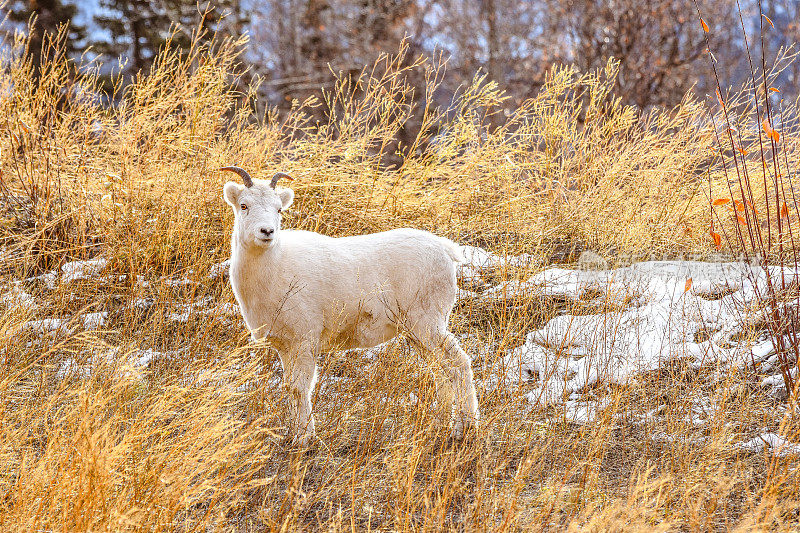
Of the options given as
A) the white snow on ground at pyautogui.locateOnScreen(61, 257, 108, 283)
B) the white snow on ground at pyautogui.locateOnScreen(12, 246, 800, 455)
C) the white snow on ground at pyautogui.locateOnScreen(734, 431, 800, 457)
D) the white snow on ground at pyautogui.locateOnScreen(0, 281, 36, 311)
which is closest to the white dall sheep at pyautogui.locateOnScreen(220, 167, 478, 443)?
the white snow on ground at pyautogui.locateOnScreen(12, 246, 800, 455)

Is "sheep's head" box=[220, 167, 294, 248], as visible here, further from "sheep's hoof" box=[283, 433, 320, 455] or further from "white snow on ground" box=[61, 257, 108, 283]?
"white snow on ground" box=[61, 257, 108, 283]

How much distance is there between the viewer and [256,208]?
9.60 feet

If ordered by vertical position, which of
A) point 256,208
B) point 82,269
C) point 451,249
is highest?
point 256,208

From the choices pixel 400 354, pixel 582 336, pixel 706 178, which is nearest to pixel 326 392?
pixel 400 354

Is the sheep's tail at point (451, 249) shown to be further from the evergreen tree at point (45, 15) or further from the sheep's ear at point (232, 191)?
the evergreen tree at point (45, 15)

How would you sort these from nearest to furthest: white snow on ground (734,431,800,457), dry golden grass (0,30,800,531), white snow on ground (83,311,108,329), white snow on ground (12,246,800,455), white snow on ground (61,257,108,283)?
dry golden grass (0,30,800,531) < white snow on ground (734,431,800,457) < white snow on ground (12,246,800,455) < white snow on ground (83,311,108,329) < white snow on ground (61,257,108,283)

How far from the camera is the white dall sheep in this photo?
9.64 feet

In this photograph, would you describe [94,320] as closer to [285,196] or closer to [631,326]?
[285,196]

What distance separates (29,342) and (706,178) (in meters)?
5.25

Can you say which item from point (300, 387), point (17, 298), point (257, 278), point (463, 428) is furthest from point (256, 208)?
point (17, 298)

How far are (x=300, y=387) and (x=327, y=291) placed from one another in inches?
18.6

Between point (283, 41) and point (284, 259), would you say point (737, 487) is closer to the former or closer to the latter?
point (284, 259)

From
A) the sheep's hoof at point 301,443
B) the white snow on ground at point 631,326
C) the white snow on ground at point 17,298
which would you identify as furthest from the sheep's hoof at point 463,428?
the white snow on ground at point 17,298

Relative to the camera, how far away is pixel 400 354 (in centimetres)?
352
